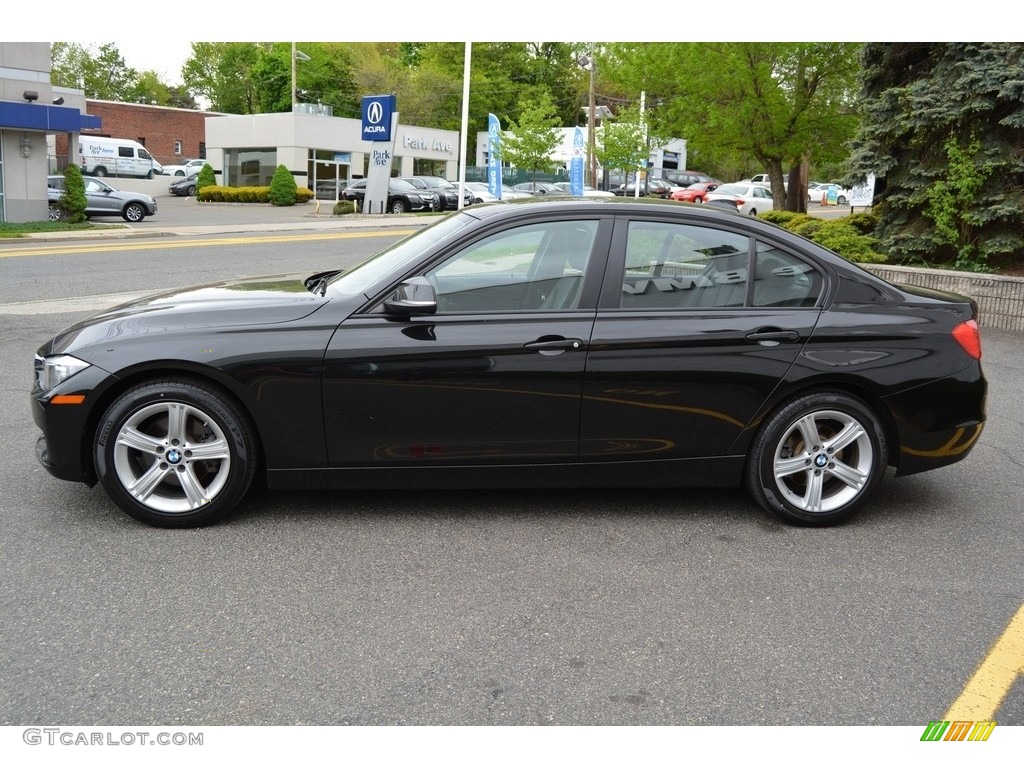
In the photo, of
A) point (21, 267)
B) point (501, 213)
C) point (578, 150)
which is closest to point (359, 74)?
point (578, 150)

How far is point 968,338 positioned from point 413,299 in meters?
2.90

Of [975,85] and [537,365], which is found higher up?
[975,85]

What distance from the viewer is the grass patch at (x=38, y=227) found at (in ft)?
77.6

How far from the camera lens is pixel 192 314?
4672mm

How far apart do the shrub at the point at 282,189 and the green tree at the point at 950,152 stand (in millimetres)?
34029

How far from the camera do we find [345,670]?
3412 millimetres

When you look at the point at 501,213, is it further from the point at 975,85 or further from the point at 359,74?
the point at 359,74

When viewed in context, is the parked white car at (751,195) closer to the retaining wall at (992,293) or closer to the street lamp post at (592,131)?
the street lamp post at (592,131)

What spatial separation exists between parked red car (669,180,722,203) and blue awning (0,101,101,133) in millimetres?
27829

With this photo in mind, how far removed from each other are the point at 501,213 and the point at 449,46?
72.0m

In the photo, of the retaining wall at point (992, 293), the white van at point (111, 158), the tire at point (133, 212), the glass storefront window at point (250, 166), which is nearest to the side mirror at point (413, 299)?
the retaining wall at point (992, 293)

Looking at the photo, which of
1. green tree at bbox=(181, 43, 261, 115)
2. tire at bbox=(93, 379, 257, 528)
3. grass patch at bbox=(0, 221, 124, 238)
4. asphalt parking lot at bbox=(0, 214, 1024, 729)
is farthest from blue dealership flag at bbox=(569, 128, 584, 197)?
green tree at bbox=(181, 43, 261, 115)

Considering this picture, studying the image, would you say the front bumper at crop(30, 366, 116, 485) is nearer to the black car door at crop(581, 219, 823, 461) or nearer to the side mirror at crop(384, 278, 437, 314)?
the side mirror at crop(384, 278, 437, 314)

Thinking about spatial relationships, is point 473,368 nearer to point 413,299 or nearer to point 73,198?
point 413,299
